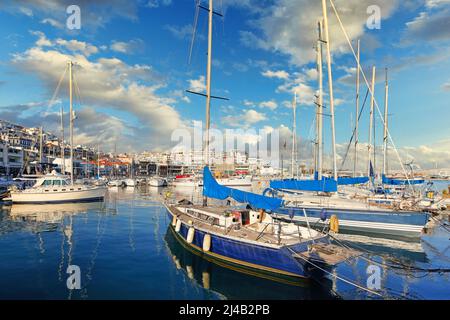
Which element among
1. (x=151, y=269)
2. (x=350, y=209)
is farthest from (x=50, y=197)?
(x=350, y=209)

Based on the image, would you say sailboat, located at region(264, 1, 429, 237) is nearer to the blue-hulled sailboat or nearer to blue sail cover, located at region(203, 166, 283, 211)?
blue sail cover, located at region(203, 166, 283, 211)

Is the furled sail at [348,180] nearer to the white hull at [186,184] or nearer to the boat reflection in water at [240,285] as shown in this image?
the boat reflection in water at [240,285]

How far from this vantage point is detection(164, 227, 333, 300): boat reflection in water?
996cm

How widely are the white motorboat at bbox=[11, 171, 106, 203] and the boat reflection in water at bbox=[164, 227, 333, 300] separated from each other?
28873 mm

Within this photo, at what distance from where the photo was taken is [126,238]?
18.4 metres

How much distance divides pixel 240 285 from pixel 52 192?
3383 cm

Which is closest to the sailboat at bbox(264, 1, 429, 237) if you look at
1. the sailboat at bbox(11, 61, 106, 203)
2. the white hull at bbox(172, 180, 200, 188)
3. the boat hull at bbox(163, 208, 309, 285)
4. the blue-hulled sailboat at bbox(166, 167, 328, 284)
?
the blue-hulled sailboat at bbox(166, 167, 328, 284)

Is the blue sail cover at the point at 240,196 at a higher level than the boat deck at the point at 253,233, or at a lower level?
higher

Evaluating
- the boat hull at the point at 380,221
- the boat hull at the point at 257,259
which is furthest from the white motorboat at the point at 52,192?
the boat hull at the point at 380,221

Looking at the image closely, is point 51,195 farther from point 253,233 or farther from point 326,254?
point 326,254

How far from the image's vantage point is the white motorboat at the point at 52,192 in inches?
1355

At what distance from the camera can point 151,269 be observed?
41.1 ft

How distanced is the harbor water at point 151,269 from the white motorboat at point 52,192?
1448cm
